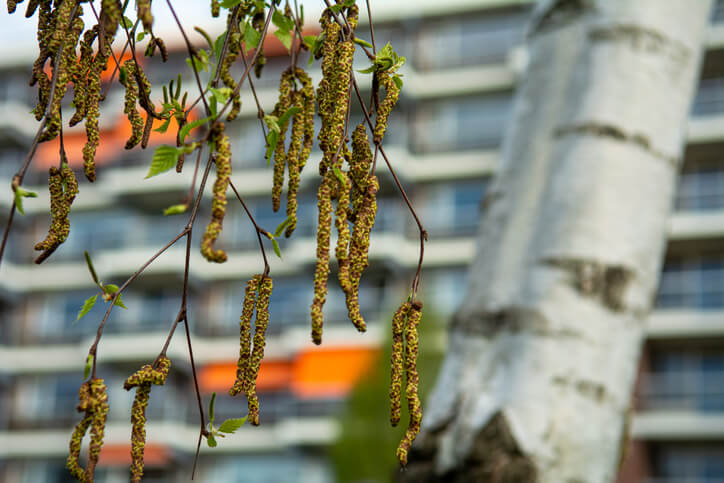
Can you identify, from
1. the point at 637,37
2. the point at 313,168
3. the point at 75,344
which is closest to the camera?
the point at 637,37

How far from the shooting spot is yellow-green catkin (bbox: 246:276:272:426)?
2.98 feet

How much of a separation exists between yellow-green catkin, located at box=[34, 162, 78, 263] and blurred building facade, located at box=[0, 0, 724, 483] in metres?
18.8

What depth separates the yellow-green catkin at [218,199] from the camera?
2.33 ft

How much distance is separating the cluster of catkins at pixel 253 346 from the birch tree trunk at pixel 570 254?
0.82 meters

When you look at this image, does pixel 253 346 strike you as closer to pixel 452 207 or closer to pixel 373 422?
pixel 373 422

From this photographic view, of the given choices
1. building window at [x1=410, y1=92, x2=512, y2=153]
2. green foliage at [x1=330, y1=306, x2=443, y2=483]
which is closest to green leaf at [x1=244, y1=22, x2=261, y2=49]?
green foliage at [x1=330, y1=306, x2=443, y2=483]

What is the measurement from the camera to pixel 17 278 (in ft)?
80.7

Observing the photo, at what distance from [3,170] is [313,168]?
10376 mm

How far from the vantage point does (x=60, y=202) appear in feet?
3.02

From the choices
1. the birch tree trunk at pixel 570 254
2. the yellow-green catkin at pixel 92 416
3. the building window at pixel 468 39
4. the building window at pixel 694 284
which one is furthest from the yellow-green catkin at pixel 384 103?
the building window at pixel 468 39

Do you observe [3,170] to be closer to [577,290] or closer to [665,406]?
[665,406]

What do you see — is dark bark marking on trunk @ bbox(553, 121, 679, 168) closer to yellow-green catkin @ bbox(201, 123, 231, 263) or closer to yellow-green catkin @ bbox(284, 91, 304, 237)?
yellow-green catkin @ bbox(284, 91, 304, 237)

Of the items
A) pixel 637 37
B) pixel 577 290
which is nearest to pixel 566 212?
pixel 577 290

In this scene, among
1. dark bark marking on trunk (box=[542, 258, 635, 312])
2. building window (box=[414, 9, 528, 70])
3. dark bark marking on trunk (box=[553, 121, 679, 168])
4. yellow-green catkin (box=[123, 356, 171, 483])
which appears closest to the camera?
yellow-green catkin (box=[123, 356, 171, 483])
